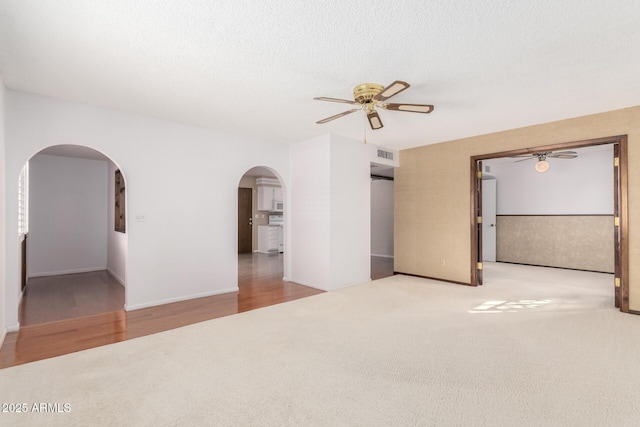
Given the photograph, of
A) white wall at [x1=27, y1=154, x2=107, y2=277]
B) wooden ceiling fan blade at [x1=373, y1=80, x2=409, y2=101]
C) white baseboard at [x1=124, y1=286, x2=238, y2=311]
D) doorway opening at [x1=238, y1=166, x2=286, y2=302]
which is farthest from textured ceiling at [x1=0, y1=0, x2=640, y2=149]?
doorway opening at [x1=238, y1=166, x2=286, y2=302]

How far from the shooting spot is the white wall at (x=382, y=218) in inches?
353

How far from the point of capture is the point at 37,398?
2100 mm

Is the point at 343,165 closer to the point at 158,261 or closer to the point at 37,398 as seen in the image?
the point at 158,261

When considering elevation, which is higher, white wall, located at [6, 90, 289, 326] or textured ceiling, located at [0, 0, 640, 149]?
textured ceiling, located at [0, 0, 640, 149]

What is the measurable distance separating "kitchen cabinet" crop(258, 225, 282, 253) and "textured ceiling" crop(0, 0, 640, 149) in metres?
5.84

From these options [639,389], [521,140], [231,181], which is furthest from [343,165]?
[639,389]

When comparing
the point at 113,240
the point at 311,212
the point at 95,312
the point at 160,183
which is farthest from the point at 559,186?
the point at 113,240

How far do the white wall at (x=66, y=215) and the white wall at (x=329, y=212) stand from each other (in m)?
4.38

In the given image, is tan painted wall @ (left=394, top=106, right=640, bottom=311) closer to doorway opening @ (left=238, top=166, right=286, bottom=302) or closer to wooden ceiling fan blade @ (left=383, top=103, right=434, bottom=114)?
wooden ceiling fan blade @ (left=383, top=103, right=434, bottom=114)

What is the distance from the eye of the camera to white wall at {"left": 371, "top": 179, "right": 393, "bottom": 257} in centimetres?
897

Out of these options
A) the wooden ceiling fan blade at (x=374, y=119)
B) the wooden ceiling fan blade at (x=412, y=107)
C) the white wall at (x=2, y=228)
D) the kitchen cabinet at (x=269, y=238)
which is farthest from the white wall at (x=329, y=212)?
the kitchen cabinet at (x=269, y=238)

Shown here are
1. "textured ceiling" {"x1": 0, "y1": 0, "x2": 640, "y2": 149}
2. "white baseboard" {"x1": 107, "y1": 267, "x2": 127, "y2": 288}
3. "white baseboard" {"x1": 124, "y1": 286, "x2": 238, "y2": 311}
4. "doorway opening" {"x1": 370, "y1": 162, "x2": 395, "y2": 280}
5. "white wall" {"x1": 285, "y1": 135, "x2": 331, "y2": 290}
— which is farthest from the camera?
"doorway opening" {"x1": 370, "y1": 162, "x2": 395, "y2": 280}

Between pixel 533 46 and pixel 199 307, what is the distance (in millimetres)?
4461

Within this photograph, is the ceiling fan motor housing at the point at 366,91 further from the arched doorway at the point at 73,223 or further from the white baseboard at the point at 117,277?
the white baseboard at the point at 117,277
